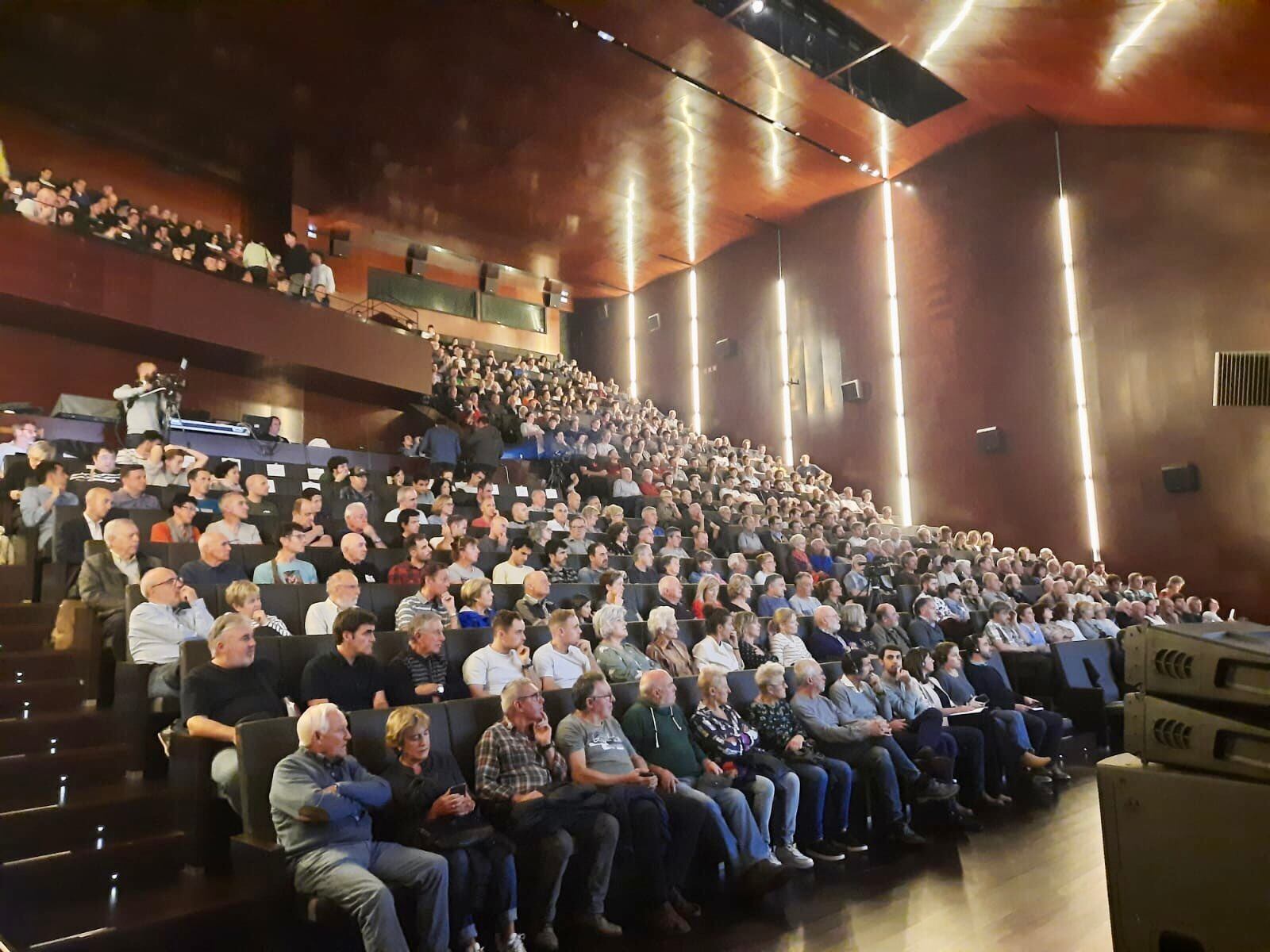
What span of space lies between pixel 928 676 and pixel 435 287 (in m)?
9.69

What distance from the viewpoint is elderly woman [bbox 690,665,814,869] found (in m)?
3.06

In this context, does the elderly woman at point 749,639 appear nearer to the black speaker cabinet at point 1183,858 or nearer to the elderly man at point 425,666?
the elderly man at point 425,666

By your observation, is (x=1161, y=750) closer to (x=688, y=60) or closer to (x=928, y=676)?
(x=928, y=676)

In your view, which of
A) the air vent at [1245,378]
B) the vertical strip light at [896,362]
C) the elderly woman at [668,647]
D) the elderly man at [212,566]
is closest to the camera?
the air vent at [1245,378]

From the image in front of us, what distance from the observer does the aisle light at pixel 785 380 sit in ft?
36.6

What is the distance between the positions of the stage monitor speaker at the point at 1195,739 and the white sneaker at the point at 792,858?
192cm

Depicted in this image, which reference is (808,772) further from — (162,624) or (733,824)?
(162,624)

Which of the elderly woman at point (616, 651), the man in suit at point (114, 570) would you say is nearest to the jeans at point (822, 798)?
the elderly woman at point (616, 651)

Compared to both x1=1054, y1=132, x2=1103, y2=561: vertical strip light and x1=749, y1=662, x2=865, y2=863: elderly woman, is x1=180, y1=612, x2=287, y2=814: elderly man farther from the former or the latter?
x1=1054, y1=132, x2=1103, y2=561: vertical strip light

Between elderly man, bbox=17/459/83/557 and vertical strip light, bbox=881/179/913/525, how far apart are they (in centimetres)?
780

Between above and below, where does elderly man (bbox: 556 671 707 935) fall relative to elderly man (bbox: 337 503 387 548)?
below

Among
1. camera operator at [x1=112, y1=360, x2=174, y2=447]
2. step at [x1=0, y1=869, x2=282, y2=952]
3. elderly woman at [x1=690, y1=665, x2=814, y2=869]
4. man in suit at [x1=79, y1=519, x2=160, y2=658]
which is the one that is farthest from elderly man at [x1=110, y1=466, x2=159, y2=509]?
elderly woman at [x1=690, y1=665, x2=814, y2=869]

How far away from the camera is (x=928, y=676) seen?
4.26 metres

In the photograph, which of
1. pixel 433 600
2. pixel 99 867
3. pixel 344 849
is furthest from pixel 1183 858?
pixel 433 600
